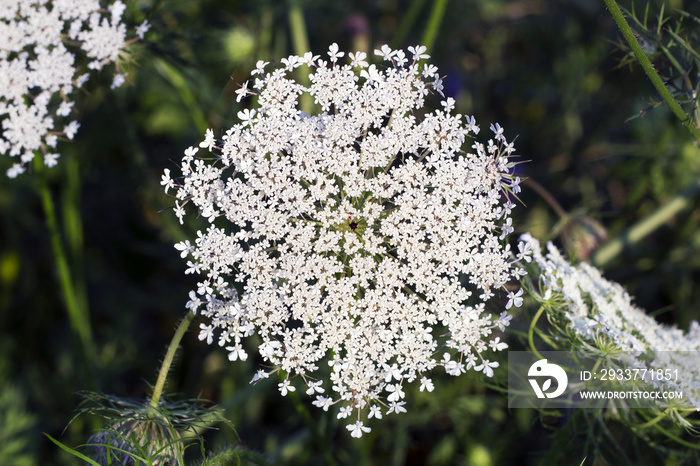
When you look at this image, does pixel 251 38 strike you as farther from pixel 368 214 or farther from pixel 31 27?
pixel 368 214

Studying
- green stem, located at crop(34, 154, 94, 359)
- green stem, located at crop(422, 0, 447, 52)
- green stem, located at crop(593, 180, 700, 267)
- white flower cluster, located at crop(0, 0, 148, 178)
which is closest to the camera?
white flower cluster, located at crop(0, 0, 148, 178)

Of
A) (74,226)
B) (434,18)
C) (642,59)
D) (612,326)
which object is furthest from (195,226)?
(642,59)

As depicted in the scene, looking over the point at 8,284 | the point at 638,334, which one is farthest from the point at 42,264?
the point at 638,334


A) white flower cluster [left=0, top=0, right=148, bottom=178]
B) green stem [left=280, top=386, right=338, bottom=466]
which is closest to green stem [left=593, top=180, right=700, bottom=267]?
green stem [left=280, top=386, right=338, bottom=466]

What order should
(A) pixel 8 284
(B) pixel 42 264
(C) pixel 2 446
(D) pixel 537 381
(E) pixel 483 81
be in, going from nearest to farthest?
1. (D) pixel 537 381
2. (C) pixel 2 446
3. (A) pixel 8 284
4. (B) pixel 42 264
5. (E) pixel 483 81

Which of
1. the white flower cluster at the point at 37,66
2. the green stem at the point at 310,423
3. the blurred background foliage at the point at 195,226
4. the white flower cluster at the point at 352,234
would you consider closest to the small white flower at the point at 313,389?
the white flower cluster at the point at 352,234

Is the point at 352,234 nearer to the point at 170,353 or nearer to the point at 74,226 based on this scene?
the point at 170,353

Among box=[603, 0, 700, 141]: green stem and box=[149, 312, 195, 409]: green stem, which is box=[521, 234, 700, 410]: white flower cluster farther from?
box=[149, 312, 195, 409]: green stem
